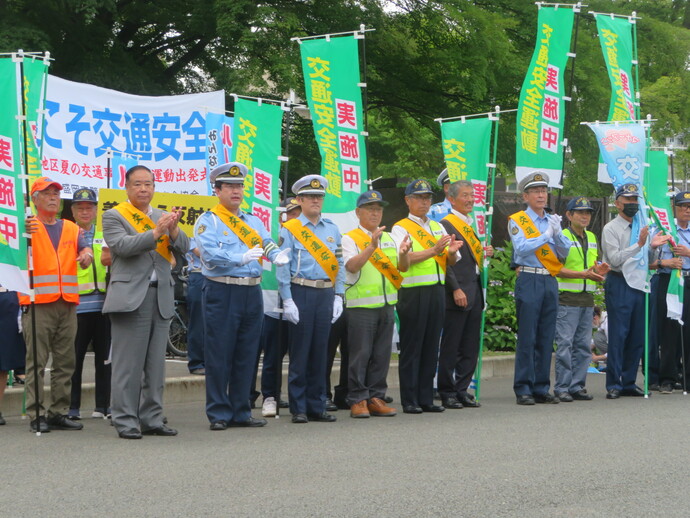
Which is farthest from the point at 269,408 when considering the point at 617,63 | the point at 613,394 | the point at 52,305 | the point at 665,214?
the point at 617,63

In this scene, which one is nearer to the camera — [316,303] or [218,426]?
[218,426]

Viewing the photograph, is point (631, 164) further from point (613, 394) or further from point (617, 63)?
point (613, 394)

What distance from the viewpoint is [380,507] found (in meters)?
Result: 5.82

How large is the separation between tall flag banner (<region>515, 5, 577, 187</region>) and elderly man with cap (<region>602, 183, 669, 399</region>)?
799 mm

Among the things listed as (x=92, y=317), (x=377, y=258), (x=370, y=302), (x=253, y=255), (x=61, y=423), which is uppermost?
(x=253, y=255)

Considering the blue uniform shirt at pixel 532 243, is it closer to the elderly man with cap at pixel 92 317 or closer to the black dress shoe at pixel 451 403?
the black dress shoe at pixel 451 403

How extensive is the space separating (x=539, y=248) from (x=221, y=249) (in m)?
3.52

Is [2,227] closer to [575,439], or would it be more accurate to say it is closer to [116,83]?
[575,439]

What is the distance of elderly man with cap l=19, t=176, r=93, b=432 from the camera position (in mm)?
8844

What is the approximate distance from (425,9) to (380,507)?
15200mm

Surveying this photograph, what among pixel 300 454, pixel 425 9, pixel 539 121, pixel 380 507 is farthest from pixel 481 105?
pixel 380 507

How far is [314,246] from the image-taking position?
9461 mm

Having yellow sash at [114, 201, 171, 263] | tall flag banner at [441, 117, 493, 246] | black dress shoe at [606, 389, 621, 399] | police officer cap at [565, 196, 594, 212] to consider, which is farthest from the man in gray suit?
black dress shoe at [606, 389, 621, 399]

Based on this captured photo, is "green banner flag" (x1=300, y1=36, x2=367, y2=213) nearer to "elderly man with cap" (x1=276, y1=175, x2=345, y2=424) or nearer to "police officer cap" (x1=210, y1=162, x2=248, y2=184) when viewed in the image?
"elderly man with cap" (x1=276, y1=175, x2=345, y2=424)
